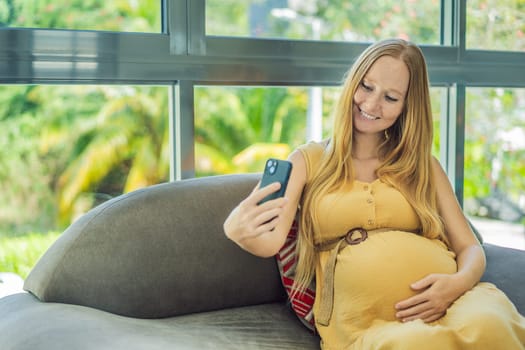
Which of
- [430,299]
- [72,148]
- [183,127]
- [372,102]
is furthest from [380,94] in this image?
[72,148]

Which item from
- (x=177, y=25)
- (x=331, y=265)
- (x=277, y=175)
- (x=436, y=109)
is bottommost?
(x=331, y=265)

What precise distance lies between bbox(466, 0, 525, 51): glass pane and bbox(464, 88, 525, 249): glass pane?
0.20m

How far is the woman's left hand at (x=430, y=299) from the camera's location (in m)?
1.81

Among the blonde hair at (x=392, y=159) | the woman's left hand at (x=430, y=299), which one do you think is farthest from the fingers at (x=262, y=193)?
the woman's left hand at (x=430, y=299)

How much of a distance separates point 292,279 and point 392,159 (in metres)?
0.45

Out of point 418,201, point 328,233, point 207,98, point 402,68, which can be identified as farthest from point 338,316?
point 207,98

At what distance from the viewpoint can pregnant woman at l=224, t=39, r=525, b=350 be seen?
5.81 feet

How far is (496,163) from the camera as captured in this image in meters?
3.30

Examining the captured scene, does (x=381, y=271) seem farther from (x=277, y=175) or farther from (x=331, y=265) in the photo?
(x=277, y=175)

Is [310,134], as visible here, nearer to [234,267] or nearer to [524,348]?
[234,267]

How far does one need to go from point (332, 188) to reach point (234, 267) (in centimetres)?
36

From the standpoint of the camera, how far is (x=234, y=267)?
2.02 m

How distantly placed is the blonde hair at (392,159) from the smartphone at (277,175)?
0.27 metres

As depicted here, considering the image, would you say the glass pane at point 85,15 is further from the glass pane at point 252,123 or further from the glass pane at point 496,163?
the glass pane at point 496,163
